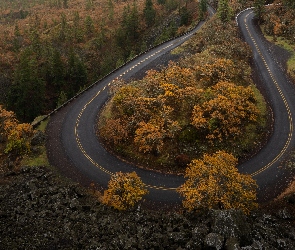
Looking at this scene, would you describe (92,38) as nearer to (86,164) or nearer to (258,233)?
(86,164)

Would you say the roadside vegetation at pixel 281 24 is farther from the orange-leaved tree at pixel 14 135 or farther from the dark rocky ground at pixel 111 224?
the orange-leaved tree at pixel 14 135

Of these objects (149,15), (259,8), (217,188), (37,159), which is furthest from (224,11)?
(217,188)

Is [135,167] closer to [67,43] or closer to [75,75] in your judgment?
[75,75]

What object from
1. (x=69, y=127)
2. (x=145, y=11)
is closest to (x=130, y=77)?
(x=69, y=127)

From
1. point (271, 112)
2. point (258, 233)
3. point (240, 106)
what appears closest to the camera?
point (258, 233)

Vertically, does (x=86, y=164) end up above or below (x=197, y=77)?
below

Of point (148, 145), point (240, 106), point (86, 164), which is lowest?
point (86, 164)

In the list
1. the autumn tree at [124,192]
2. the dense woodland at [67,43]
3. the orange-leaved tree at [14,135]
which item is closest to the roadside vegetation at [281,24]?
the dense woodland at [67,43]
